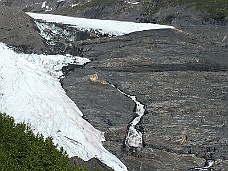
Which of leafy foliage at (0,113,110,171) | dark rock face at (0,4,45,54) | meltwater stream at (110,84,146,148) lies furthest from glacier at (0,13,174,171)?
leafy foliage at (0,113,110,171)

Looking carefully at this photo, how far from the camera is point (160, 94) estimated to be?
34938mm

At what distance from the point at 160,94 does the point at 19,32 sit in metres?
18.2

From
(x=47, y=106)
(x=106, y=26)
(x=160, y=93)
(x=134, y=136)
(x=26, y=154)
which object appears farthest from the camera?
(x=106, y=26)

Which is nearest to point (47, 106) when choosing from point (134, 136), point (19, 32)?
point (134, 136)

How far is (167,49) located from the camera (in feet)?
151

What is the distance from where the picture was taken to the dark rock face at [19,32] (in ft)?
144

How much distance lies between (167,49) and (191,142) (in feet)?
65.7

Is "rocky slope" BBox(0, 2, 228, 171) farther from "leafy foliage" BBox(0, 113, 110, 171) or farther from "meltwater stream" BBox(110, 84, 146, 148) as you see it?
"leafy foliage" BBox(0, 113, 110, 171)

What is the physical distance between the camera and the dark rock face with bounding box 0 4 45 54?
43.9m

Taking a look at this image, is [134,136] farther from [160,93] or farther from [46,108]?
[160,93]

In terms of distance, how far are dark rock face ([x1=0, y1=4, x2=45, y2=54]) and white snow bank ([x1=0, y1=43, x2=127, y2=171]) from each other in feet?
19.4

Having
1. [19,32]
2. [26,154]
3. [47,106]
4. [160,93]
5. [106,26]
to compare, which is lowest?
[160,93]

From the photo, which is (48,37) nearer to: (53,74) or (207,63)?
(53,74)

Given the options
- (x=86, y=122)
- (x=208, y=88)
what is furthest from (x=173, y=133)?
(x=208, y=88)
